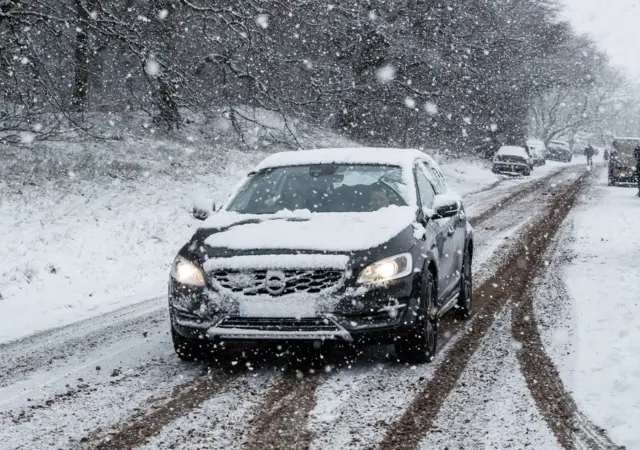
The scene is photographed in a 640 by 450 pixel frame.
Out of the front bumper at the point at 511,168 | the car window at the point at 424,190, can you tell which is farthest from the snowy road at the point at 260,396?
the front bumper at the point at 511,168

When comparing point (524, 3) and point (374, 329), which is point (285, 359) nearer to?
point (374, 329)

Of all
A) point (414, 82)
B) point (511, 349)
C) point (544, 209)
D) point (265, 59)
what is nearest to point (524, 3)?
point (414, 82)

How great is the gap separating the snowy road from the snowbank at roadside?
4.82 feet

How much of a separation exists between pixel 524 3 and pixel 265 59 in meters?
35.0

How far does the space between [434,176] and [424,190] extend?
3.22 feet

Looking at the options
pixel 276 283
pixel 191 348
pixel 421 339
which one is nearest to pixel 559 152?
pixel 421 339

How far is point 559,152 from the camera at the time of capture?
72875 mm

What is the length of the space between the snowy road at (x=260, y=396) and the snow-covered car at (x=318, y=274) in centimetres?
34

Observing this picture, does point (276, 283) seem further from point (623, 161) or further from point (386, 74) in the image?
point (623, 161)

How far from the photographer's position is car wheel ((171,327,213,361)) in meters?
6.02

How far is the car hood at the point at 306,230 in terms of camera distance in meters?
5.84

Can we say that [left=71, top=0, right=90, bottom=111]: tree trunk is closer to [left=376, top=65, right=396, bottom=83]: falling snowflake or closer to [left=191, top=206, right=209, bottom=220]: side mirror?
[left=191, top=206, right=209, bottom=220]: side mirror

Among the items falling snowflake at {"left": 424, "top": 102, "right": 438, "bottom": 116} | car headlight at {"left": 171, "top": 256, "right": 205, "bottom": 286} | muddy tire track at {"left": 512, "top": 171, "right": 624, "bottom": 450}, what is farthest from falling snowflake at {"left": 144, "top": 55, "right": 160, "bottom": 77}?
falling snowflake at {"left": 424, "top": 102, "right": 438, "bottom": 116}

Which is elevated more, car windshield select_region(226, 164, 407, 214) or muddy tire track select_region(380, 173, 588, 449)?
car windshield select_region(226, 164, 407, 214)
